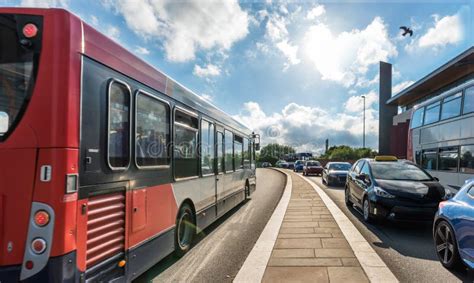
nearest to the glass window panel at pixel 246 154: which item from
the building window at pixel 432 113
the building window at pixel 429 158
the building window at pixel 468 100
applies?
the building window at pixel 429 158

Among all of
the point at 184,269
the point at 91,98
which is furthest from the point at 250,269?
the point at 91,98

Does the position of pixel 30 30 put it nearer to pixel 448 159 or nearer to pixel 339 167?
pixel 448 159

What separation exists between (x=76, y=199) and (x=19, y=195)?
464mm

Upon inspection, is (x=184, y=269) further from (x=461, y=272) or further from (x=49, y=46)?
(x=461, y=272)

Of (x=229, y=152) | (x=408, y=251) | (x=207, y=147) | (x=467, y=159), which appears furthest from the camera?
(x=229, y=152)

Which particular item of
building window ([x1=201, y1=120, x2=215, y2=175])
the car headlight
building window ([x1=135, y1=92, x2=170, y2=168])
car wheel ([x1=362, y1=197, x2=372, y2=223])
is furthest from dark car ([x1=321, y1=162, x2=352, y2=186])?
building window ([x1=135, y1=92, x2=170, y2=168])

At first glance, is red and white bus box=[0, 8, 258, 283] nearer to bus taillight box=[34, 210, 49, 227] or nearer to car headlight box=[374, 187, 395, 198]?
bus taillight box=[34, 210, 49, 227]

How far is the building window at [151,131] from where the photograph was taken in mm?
4637

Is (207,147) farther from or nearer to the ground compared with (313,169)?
farther from the ground

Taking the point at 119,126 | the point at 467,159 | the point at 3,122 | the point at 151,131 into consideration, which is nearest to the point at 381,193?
the point at 467,159

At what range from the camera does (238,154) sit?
1140cm

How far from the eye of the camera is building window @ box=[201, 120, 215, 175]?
7.50 meters

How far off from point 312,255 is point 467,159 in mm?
6160

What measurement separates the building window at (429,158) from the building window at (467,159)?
184 centimetres
